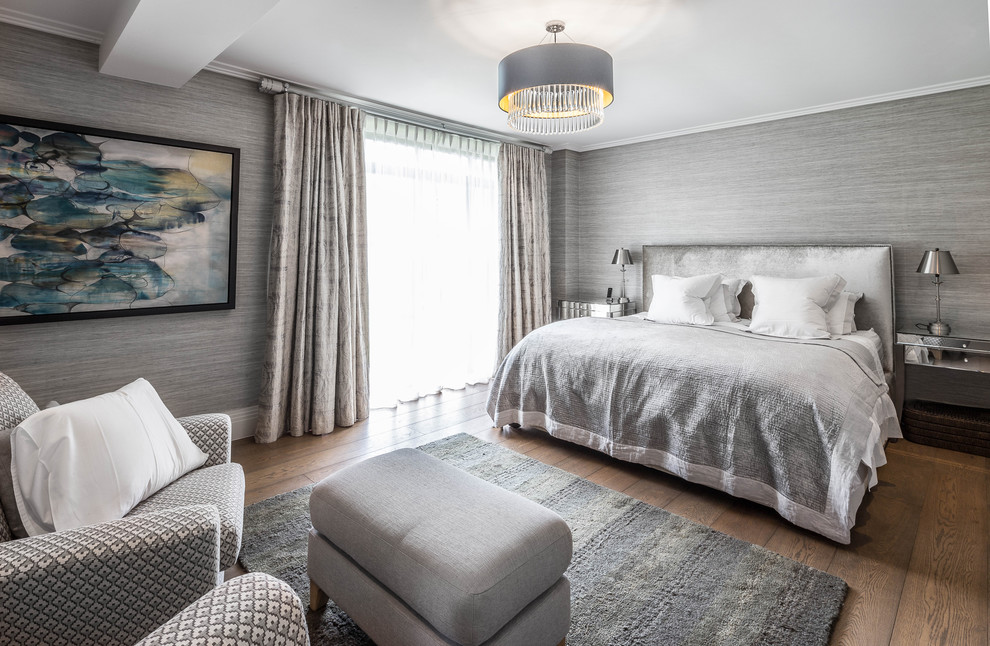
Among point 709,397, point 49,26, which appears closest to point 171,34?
point 49,26

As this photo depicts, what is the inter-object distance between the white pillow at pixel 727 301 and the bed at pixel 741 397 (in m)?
0.20

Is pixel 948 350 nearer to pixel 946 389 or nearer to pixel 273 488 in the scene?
pixel 946 389

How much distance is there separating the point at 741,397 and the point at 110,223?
355cm

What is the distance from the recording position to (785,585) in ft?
6.36

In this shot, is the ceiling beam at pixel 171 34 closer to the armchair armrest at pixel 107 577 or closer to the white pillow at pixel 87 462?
the white pillow at pixel 87 462

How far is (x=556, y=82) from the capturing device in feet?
8.00

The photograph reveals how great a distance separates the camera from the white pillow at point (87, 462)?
141 centimetres

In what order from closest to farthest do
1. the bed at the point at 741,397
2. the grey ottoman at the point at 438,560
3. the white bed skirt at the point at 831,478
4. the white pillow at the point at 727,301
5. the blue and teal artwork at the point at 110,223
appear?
the grey ottoman at the point at 438,560 < the white bed skirt at the point at 831,478 < the bed at the point at 741,397 < the blue and teal artwork at the point at 110,223 < the white pillow at the point at 727,301

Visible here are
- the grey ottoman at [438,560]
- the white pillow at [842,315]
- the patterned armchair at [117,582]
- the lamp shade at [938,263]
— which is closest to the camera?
the patterned armchair at [117,582]

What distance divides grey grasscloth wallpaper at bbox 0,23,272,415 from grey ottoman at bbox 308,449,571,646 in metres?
2.00

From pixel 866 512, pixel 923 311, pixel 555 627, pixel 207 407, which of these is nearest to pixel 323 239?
pixel 207 407

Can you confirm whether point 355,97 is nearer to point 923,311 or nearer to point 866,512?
point 866,512

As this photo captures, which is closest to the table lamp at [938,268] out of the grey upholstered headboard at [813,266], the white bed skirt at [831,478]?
the grey upholstered headboard at [813,266]

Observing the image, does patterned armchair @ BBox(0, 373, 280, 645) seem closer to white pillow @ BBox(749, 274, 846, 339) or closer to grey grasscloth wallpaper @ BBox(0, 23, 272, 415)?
grey grasscloth wallpaper @ BBox(0, 23, 272, 415)
